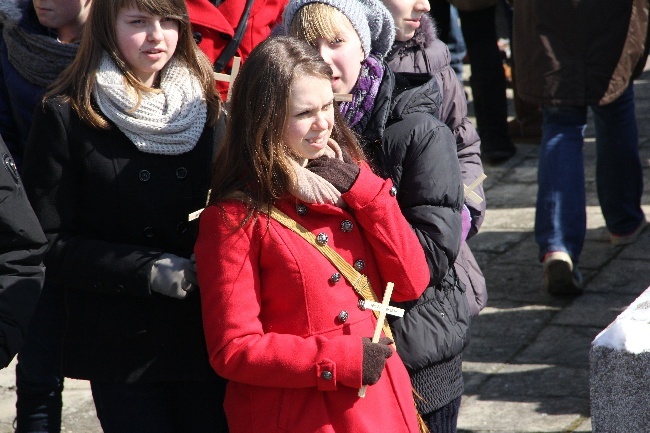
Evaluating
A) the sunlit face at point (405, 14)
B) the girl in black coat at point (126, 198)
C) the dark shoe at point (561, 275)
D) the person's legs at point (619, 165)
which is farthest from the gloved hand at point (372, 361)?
the person's legs at point (619, 165)

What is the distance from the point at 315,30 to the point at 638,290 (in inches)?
112

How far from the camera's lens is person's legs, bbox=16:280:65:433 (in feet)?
12.3

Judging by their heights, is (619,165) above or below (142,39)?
below

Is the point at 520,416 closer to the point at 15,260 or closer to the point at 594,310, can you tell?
the point at 594,310

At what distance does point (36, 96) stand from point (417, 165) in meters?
1.25

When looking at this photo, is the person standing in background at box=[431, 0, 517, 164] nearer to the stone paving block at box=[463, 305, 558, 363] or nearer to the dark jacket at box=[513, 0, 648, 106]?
the dark jacket at box=[513, 0, 648, 106]

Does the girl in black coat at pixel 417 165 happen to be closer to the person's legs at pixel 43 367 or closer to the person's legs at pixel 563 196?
the person's legs at pixel 43 367

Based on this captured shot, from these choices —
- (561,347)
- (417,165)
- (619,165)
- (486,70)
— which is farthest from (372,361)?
(486,70)

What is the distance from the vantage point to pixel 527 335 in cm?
497

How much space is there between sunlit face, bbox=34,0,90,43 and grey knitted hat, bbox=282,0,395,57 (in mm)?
774

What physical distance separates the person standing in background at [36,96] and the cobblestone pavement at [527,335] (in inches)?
28.4

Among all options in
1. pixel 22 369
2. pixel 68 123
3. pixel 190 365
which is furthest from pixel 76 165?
pixel 22 369

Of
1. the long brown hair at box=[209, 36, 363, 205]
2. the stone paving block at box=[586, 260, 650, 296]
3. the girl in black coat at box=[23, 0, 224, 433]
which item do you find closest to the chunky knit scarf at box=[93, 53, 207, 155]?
the girl in black coat at box=[23, 0, 224, 433]

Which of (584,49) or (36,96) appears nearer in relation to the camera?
(36,96)
